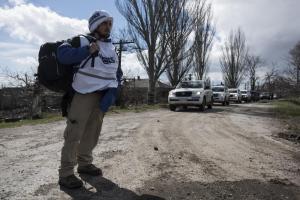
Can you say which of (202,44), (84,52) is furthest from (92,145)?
(202,44)

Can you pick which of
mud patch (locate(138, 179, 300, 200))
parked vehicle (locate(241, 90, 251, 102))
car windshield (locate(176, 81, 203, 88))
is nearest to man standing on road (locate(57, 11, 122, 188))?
mud patch (locate(138, 179, 300, 200))

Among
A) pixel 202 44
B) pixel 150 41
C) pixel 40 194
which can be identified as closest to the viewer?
pixel 40 194

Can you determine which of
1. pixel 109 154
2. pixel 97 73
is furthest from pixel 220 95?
pixel 97 73

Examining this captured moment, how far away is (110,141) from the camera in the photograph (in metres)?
8.05

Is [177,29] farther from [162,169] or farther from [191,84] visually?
[162,169]

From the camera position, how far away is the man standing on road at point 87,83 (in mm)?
4484

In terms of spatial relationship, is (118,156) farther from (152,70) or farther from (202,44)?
(202,44)

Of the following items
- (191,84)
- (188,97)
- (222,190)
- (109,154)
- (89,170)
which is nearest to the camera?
(222,190)

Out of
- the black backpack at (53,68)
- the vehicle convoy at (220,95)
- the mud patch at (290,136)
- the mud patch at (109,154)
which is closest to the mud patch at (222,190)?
the black backpack at (53,68)

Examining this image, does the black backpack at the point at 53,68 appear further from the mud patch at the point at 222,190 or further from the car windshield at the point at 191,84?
the car windshield at the point at 191,84

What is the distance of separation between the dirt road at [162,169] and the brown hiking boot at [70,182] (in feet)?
0.20

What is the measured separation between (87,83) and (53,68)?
38 centimetres

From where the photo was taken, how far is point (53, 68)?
4.54 m

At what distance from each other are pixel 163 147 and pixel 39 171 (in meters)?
2.62
